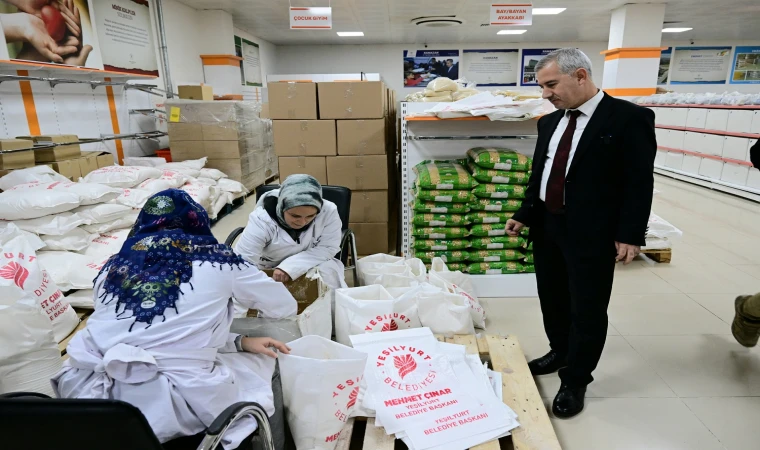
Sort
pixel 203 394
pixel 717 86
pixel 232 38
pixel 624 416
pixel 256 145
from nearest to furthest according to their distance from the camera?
pixel 203 394
pixel 624 416
pixel 256 145
pixel 232 38
pixel 717 86

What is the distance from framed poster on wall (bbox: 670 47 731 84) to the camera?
13492 mm

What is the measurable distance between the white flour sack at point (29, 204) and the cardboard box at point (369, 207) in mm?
2179

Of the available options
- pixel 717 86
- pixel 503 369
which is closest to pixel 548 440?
pixel 503 369

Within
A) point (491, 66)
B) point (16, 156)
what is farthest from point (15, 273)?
point (491, 66)

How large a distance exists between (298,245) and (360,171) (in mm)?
1548

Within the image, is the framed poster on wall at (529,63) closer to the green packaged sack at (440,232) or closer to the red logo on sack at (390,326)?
the green packaged sack at (440,232)

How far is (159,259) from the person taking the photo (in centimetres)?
133

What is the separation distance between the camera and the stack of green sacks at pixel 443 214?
10.5 ft

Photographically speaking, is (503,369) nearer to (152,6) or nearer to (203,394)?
(203,394)

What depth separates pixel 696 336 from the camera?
285 cm

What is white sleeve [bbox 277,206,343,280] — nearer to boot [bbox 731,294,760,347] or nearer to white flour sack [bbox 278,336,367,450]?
white flour sack [bbox 278,336,367,450]

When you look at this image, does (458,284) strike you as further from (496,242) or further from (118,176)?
(118,176)

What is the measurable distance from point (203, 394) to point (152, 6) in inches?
281

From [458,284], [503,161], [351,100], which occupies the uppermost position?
[351,100]
